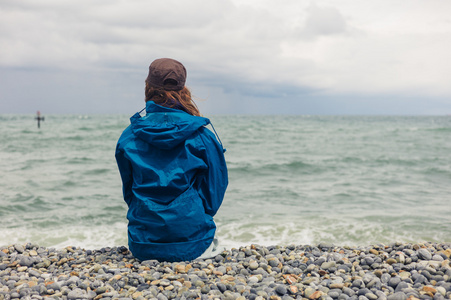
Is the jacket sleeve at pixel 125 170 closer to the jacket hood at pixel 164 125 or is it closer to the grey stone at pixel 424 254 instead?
the jacket hood at pixel 164 125

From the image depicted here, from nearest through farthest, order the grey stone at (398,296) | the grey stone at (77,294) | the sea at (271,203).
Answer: the grey stone at (398,296), the grey stone at (77,294), the sea at (271,203)

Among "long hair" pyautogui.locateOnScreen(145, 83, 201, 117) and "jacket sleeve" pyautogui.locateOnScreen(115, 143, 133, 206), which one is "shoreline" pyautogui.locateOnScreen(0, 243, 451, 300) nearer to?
"jacket sleeve" pyautogui.locateOnScreen(115, 143, 133, 206)

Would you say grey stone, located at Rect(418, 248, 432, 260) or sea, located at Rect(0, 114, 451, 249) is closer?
grey stone, located at Rect(418, 248, 432, 260)

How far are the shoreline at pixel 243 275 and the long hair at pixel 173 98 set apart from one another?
140 centimetres

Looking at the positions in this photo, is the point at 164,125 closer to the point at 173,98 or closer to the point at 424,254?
the point at 173,98

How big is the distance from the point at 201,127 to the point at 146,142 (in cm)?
50

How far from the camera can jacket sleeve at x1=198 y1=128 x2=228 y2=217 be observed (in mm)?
3424

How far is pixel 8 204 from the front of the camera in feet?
26.1

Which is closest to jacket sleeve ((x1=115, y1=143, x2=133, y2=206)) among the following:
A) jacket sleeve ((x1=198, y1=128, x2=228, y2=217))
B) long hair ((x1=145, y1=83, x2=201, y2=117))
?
long hair ((x1=145, y1=83, x2=201, y2=117))

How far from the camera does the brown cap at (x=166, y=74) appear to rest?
11.4ft

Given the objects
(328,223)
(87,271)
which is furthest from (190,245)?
(328,223)

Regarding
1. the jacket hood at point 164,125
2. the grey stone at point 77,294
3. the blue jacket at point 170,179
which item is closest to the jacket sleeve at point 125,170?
the blue jacket at point 170,179

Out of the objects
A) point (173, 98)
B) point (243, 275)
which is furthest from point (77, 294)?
point (173, 98)

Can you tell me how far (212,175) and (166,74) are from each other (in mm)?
986
